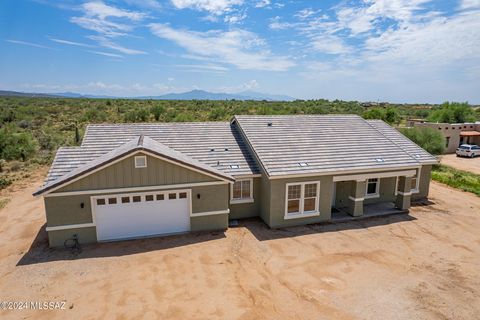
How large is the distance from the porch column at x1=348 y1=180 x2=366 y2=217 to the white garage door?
8.29 m

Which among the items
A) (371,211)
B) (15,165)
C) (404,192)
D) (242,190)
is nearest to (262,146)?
(242,190)

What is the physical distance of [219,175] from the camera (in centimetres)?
1365

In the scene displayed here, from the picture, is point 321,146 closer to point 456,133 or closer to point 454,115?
point 456,133

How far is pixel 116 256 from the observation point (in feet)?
Answer: 39.0

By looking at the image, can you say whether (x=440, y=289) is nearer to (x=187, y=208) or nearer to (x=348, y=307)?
(x=348, y=307)

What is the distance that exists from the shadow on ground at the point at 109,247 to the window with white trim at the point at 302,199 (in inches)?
136

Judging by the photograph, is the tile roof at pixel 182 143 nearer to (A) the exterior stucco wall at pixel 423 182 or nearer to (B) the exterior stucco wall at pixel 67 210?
(B) the exterior stucco wall at pixel 67 210

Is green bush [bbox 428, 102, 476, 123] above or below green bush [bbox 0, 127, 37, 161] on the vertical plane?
above

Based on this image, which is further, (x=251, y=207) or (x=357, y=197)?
(x=357, y=197)

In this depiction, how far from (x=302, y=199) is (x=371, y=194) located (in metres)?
5.50

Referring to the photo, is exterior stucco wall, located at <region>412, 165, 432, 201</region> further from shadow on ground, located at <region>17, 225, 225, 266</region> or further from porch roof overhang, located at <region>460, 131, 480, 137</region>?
porch roof overhang, located at <region>460, 131, 480, 137</region>

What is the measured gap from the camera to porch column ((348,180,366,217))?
1591 cm

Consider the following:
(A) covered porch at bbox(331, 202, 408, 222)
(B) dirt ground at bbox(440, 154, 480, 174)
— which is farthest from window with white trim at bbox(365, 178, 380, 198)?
(B) dirt ground at bbox(440, 154, 480, 174)

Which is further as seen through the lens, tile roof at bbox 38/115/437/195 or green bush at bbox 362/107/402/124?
green bush at bbox 362/107/402/124
